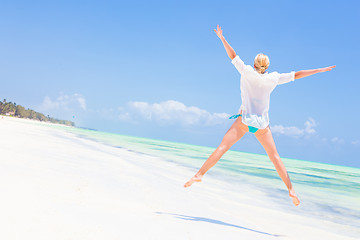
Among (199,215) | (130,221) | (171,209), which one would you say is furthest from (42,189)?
(199,215)

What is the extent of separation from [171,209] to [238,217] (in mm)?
1102

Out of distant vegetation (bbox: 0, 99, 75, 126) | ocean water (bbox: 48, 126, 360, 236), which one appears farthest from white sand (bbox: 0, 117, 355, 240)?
distant vegetation (bbox: 0, 99, 75, 126)

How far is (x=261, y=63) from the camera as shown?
3.76 meters

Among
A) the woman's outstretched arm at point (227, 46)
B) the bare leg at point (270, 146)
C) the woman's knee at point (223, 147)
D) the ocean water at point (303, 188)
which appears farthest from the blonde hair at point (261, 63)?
the ocean water at point (303, 188)

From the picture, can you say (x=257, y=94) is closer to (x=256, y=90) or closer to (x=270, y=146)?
(x=256, y=90)

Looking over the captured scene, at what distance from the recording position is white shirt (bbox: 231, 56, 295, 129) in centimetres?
369

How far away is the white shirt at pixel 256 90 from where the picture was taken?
3689mm

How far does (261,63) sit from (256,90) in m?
0.37

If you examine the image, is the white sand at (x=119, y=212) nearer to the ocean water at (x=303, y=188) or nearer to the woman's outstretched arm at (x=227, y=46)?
the ocean water at (x=303, y=188)

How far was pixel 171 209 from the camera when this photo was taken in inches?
165

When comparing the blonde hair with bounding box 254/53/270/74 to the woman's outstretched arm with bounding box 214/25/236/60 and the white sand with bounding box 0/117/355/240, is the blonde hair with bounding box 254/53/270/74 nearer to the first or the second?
the woman's outstretched arm with bounding box 214/25/236/60

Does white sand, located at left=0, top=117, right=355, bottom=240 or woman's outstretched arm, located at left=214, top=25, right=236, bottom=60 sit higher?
woman's outstretched arm, located at left=214, top=25, right=236, bottom=60

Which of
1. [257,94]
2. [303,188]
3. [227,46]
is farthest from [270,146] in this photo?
[303,188]

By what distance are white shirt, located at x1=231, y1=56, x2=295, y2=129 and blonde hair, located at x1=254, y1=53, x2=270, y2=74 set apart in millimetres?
88
